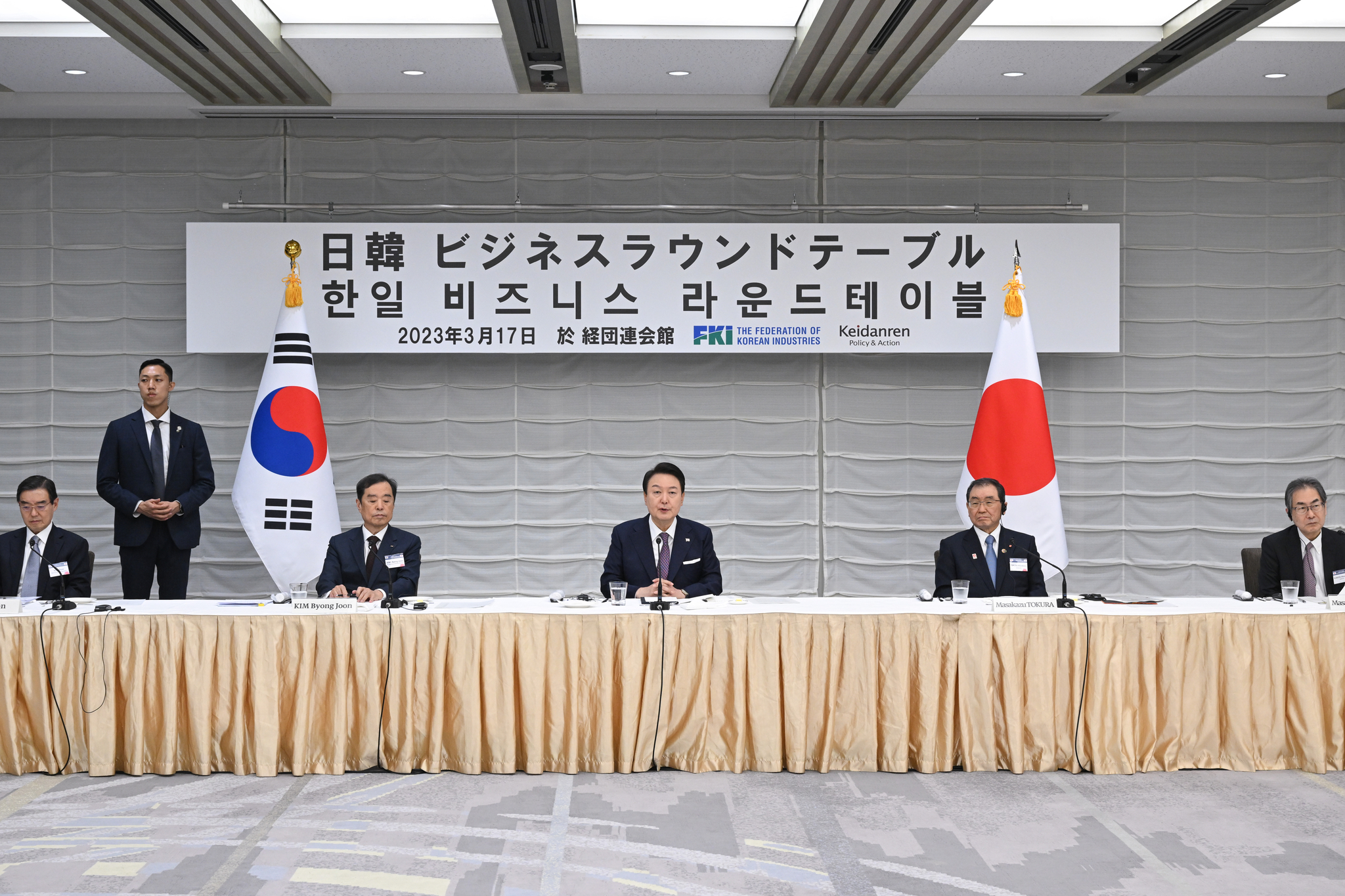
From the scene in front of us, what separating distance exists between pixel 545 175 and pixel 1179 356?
3.35 m

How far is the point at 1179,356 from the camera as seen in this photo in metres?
5.76

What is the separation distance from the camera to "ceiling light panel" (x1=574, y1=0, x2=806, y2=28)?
4535 millimetres

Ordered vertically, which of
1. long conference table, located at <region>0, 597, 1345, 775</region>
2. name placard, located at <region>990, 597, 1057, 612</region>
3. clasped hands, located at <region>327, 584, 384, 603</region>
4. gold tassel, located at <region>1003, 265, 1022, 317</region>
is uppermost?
gold tassel, located at <region>1003, 265, 1022, 317</region>

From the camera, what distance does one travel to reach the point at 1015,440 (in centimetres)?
539

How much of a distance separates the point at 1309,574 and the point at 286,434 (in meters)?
4.37

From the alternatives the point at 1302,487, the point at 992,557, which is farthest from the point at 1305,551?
the point at 992,557

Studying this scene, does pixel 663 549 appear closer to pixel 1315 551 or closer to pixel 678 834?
pixel 678 834

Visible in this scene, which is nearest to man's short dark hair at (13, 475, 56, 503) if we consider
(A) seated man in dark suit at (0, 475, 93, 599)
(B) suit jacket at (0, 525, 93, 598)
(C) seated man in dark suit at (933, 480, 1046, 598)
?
(A) seated man in dark suit at (0, 475, 93, 599)

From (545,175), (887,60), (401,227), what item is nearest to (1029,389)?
(887,60)

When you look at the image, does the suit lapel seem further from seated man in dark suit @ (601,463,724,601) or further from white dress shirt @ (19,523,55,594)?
white dress shirt @ (19,523,55,594)

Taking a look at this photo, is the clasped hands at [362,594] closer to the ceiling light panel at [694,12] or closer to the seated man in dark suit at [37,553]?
the seated man in dark suit at [37,553]

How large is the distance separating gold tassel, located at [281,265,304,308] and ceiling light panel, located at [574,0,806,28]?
1.81m

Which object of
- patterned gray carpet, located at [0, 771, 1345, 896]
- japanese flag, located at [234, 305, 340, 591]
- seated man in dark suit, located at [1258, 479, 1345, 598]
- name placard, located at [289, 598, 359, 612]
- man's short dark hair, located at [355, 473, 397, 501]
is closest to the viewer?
patterned gray carpet, located at [0, 771, 1345, 896]

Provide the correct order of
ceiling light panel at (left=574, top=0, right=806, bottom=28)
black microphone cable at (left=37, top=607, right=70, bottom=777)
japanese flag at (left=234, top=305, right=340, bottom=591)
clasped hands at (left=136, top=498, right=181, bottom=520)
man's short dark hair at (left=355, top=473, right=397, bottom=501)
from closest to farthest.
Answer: black microphone cable at (left=37, top=607, right=70, bottom=777), man's short dark hair at (left=355, top=473, right=397, bottom=501), ceiling light panel at (left=574, top=0, right=806, bottom=28), clasped hands at (left=136, top=498, right=181, bottom=520), japanese flag at (left=234, top=305, right=340, bottom=591)
